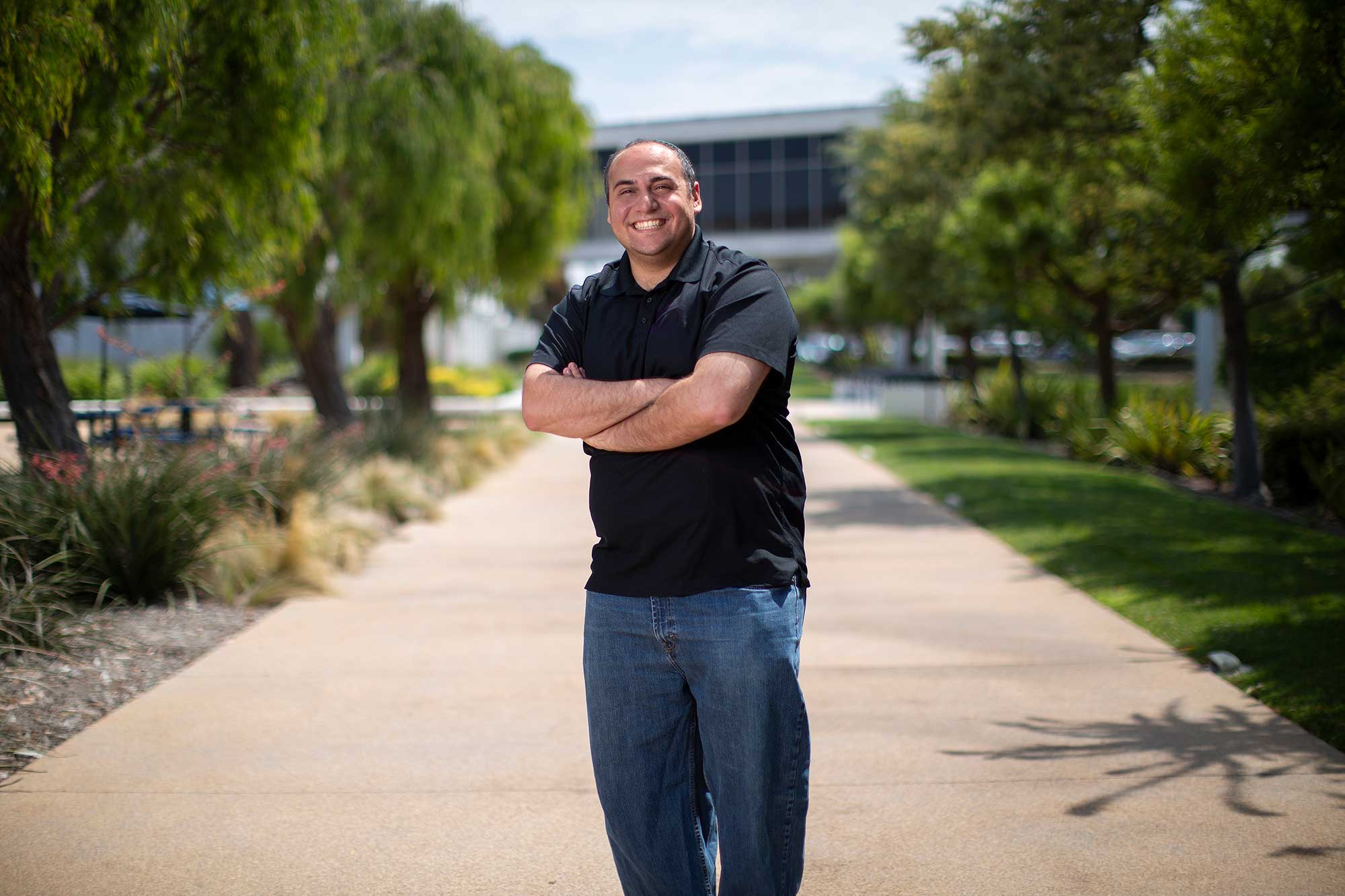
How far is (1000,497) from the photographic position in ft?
43.9

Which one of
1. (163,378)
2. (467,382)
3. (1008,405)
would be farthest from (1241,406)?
(467,382)

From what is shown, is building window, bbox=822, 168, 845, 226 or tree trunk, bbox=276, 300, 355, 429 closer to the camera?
tree trunk, bbox=276, 300, 355, 429

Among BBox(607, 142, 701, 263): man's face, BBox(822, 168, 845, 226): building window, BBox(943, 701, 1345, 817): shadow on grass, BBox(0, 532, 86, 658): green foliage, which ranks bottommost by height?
BBox(943, 701, 1345, 817): shadow on grass

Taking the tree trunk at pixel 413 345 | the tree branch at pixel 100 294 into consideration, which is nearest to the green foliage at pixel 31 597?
the tree branch at pixel 100 294

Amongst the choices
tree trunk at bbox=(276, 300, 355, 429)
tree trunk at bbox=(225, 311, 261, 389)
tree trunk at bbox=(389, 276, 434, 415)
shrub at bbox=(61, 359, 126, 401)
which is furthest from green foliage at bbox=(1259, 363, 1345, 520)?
tree trunk at bbox=(225, 311, 261, 389)

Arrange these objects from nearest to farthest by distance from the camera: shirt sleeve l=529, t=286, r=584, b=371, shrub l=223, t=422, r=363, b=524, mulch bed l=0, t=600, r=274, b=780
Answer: shirt sleeve l=529, t=286, r=584, b=371, mulch bed l=0, t=600, r=274, b=780, shrub l=223, t=422, r=363, b=524

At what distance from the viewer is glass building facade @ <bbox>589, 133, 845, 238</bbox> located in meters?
57.9

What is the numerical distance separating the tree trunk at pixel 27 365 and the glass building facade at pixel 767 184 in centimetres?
5071

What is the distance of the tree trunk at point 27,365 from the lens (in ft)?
25.3

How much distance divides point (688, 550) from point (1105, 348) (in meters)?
17.5

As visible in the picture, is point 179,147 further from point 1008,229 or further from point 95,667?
point 1008,229

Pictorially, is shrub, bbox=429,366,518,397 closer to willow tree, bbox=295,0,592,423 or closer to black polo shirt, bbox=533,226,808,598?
willow tree, bbox=295,0,592,423

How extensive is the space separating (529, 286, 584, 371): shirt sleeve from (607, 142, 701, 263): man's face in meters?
0.25

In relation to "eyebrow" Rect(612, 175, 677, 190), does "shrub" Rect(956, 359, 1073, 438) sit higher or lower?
lower
